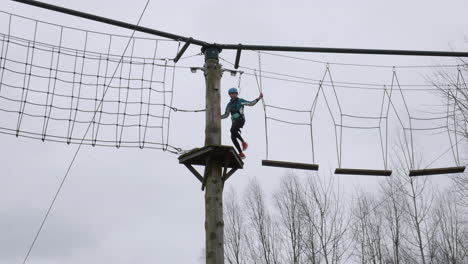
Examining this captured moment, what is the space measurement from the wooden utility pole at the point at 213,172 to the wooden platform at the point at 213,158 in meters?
0.04

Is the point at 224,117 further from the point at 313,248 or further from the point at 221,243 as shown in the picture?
the point at 313,248

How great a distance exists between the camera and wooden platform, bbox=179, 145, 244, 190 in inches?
185

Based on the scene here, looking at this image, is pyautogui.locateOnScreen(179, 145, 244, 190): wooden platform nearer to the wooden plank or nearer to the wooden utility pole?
the wooden utility pole

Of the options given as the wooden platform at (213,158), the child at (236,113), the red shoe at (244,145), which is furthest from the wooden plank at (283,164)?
the red shoe at (244,145)

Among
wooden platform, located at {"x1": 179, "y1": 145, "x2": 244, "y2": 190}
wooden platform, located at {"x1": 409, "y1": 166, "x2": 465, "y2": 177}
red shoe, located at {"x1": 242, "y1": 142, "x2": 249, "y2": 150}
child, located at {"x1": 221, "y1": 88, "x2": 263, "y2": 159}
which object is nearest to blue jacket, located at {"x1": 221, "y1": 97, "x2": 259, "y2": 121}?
child, located at {"x1": 221, "y1": 88, "x2": 263, "y2": 159}

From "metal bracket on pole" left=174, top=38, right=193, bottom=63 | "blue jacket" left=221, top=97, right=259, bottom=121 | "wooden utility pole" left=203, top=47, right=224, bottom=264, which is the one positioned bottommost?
"wooden utility pole" left=203, top=47, right=224, bottom=264

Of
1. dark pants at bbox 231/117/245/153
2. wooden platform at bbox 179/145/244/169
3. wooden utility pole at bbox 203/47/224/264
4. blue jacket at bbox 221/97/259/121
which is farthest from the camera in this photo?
dark pants at bbox 231/117/245/153

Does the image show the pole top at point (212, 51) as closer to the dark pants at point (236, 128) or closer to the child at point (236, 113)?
the child at point (236, 113)

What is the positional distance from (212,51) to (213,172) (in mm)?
1404

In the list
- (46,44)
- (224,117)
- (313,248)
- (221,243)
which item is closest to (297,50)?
(224,117)

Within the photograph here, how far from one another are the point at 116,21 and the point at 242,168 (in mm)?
1984

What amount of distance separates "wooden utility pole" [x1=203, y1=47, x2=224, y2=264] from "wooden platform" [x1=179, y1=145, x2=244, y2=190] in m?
0.04

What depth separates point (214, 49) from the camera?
5418mm

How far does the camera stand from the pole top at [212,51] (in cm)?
538
